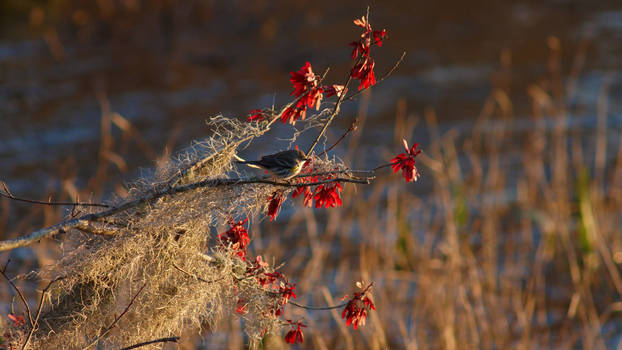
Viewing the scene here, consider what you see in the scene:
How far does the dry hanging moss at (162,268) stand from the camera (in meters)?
1.55

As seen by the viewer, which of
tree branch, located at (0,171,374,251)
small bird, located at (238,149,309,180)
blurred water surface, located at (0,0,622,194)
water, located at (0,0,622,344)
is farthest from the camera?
blurred water surface, located at (0,0,622,194)

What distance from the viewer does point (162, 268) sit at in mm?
1650

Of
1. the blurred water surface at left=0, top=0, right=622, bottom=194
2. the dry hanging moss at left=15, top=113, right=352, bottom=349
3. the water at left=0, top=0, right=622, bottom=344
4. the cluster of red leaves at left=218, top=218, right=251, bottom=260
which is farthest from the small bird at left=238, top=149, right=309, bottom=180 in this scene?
the blurred water surface at left=0, top=0, right=622, bottom=194

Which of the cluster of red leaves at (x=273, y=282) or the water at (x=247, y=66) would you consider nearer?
the cluster of red leaves at (x=273, y=282)

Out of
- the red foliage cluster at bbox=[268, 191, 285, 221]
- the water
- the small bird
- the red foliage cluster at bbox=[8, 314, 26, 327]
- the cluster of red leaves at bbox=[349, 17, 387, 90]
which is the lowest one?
the red foliage cluster at bbox=[8, 314, 26, 327]

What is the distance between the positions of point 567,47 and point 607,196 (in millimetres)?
3909

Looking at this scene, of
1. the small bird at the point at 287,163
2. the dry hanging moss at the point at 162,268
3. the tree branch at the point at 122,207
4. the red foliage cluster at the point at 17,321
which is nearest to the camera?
the tree branch at the point at 122,207

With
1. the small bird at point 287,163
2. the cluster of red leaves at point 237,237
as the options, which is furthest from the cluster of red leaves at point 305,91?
the cluster of red leaves at point 237,237

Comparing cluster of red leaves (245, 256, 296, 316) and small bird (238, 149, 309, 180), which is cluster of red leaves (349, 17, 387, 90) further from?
cluster of red leaves (245, 256, 296, 316)

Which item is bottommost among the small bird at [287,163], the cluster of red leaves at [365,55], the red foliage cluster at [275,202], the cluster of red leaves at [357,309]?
the cluster of red leaves at [357,309]

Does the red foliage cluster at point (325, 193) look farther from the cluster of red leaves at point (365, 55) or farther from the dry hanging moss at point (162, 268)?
the cluster of red leaves at point (365, 55)

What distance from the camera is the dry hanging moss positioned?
1.55 metres

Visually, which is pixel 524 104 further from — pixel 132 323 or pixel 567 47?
pixel 132 323

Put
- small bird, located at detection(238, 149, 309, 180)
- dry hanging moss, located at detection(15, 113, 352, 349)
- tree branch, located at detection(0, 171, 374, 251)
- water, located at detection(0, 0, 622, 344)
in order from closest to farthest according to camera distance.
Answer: tree branch, located at detection(0, 171, 374, 251) → dry hanging moss, located at detection(15, 113, 352, 349) → small bird, located at detection(238, 149, 309, 180) → water, located at detection(0, 0, 622, 344)
